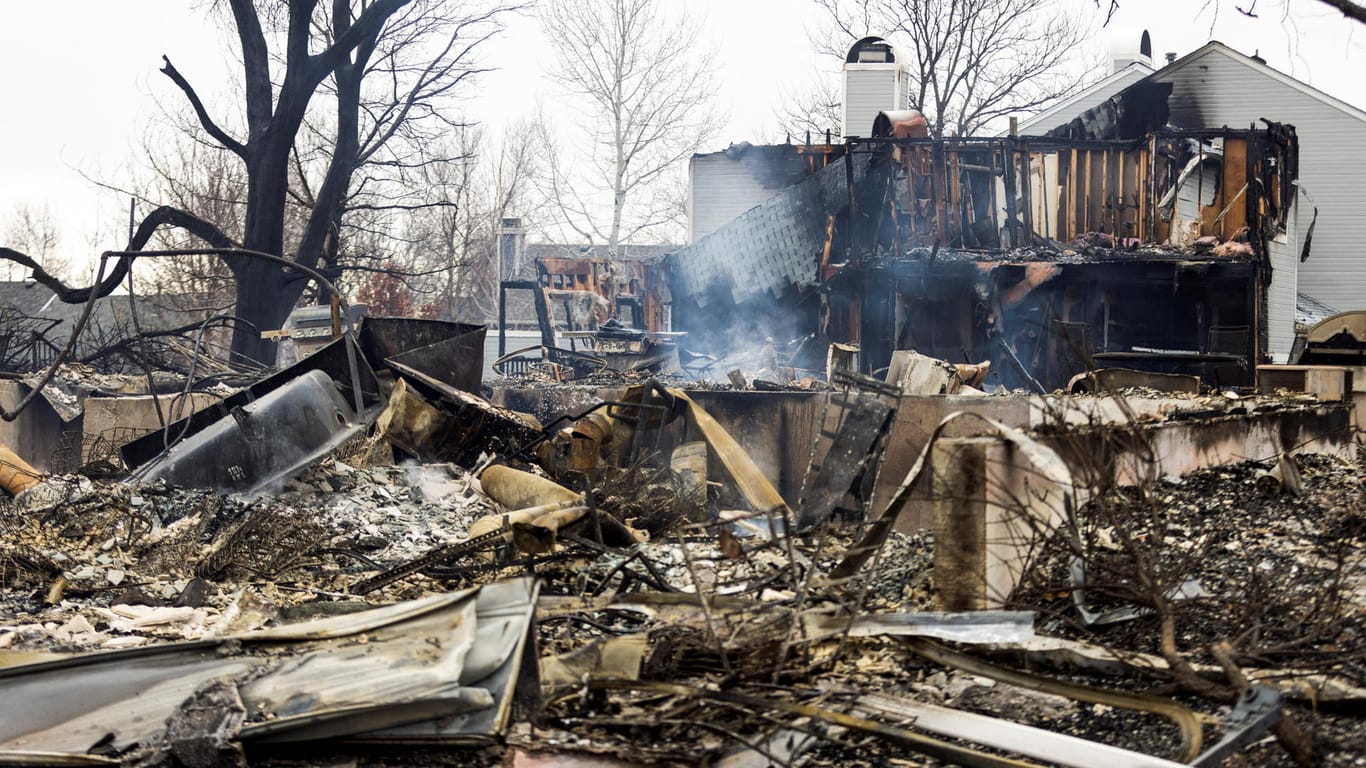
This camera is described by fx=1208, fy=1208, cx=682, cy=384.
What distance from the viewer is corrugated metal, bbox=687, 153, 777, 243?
2852 cm

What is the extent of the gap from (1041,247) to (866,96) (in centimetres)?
1418

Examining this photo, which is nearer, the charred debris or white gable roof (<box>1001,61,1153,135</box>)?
the charred debris

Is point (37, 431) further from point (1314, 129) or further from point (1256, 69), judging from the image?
point (1314, 129)

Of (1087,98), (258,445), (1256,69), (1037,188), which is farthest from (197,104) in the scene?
(1256,69)

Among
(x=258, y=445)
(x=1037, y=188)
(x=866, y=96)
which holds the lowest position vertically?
(x=258, y=445)

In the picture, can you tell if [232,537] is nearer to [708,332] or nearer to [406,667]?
[406,667]

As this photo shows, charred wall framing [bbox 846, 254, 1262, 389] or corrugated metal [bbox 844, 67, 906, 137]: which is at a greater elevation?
corrugated metal [bbox 844, 67, 906, 137]

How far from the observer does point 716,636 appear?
163 inches

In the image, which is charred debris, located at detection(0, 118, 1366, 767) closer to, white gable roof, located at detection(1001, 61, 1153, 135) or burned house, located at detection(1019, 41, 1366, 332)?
burned house, located at detection(1019, 41, 1366, 332)

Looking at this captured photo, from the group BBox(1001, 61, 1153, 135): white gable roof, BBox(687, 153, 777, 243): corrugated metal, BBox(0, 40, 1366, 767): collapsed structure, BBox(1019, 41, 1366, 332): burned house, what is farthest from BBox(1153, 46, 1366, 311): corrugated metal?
BBox(0, 40, 1366, 767): collapsed structure

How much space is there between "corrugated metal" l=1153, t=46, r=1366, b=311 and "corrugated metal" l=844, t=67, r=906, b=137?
6.22 m

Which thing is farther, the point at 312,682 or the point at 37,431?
the point at 37,431

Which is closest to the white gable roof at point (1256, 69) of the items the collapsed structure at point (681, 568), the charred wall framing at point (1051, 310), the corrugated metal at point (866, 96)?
the corrugated metal at point (866, 96)

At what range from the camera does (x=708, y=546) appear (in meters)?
7.15
